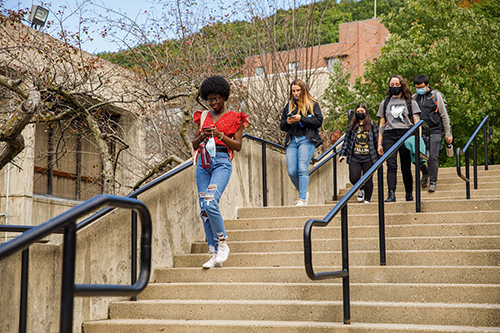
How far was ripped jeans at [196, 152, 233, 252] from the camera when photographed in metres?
5.58

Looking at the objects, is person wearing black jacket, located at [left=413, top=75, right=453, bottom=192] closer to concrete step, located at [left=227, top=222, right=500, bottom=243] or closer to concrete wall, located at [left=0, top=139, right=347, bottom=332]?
concrete wall, located at [left=0, top=139, right=347, bottom=332]

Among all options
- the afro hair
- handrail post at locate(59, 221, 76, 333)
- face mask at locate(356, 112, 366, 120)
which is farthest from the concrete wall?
handrail post at locate(59, 221, 76, 333)

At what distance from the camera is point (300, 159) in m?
7.31

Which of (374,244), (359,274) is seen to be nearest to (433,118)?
(374,244)

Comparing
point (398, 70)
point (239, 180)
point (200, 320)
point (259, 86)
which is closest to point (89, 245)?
point (200, 320)

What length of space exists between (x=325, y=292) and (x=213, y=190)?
1375 mm

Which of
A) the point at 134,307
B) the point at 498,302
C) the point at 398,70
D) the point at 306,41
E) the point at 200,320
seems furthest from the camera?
the point at 398,70

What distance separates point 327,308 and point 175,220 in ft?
7.93

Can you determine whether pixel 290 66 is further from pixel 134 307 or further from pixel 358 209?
pixel 134 307

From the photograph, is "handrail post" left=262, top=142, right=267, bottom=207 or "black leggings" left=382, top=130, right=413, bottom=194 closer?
"black leggings" left=382, top=130, right=413, bottom=194

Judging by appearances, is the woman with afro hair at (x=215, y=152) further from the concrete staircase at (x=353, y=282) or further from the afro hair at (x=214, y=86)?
the concrete staircase at (x=353, y=282)

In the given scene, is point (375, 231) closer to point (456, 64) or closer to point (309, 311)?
point (309, 311)

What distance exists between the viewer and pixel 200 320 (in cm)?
504

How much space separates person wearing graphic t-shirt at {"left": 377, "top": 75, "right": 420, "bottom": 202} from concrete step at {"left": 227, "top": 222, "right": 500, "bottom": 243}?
56.4 inches
